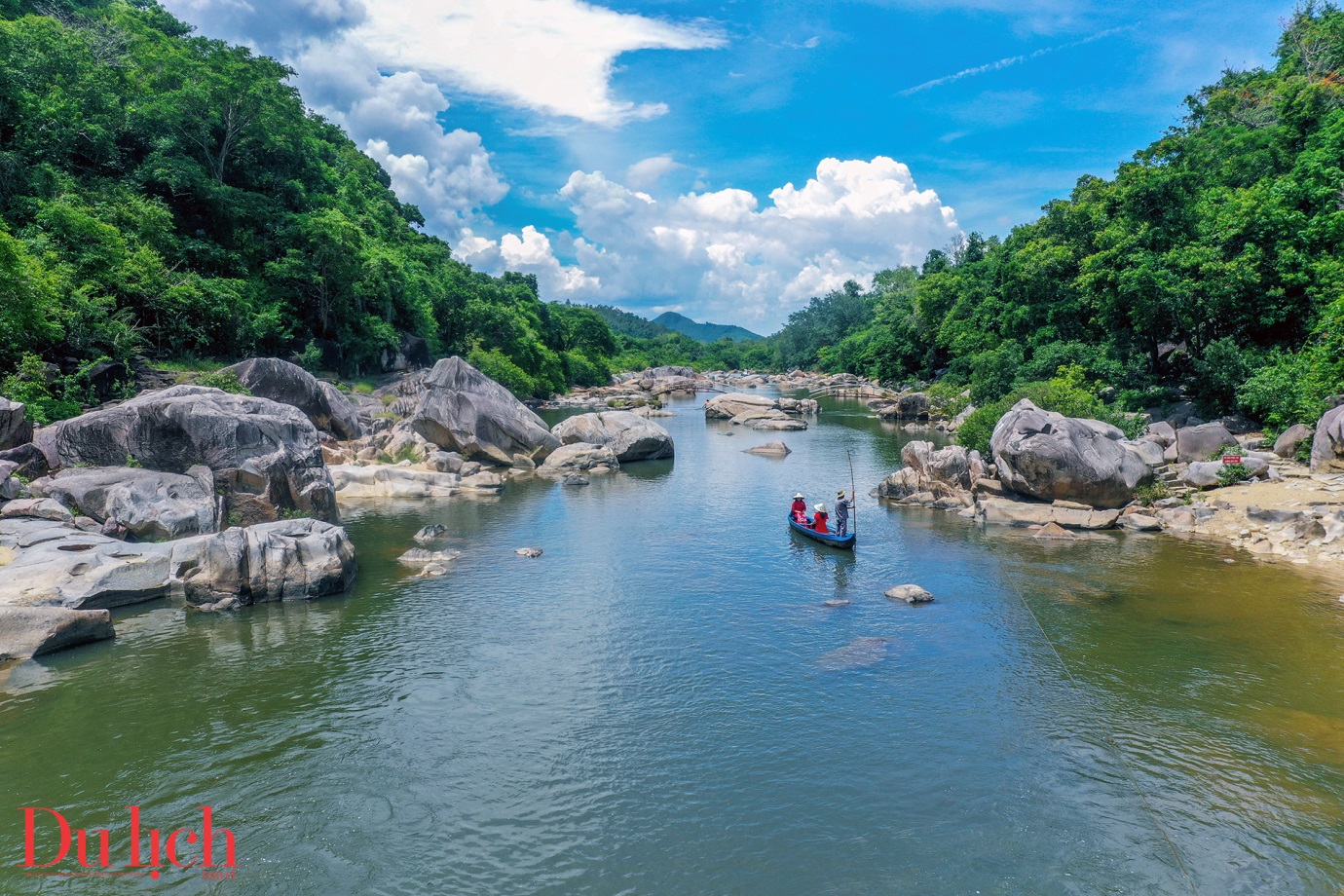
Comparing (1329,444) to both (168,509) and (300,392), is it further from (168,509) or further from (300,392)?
(300,392)

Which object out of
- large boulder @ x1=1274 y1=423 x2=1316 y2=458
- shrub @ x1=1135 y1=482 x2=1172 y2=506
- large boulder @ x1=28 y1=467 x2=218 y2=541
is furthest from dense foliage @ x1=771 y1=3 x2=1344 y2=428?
large boulder @ x1=28 y1=467 x2=218 y2=541

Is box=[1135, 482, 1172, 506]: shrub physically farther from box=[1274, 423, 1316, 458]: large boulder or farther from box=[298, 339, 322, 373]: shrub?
box=[298, 339, 322, 373]: shrub

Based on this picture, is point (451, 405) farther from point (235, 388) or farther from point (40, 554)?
point (40, 554)

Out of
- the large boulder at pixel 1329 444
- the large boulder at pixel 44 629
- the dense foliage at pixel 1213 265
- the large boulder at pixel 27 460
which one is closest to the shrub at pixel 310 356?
the large boulder at pixel 27 460

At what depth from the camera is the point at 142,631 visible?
1791cm

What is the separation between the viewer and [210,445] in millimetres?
23750

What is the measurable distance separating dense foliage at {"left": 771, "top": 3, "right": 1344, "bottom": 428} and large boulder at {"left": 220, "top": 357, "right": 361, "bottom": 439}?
121 feet

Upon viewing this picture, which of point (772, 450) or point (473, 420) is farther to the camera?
point (772, 450)

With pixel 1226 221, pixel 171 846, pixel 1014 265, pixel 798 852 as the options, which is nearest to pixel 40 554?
pixel 171 846

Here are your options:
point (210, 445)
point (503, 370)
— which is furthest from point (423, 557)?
point (503, 370)

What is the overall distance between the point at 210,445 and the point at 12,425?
214 inches

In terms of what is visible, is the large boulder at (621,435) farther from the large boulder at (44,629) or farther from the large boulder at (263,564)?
the large boulder at (44,629)

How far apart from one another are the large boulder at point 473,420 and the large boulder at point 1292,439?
34.0 metres

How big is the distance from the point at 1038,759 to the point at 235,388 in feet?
111
